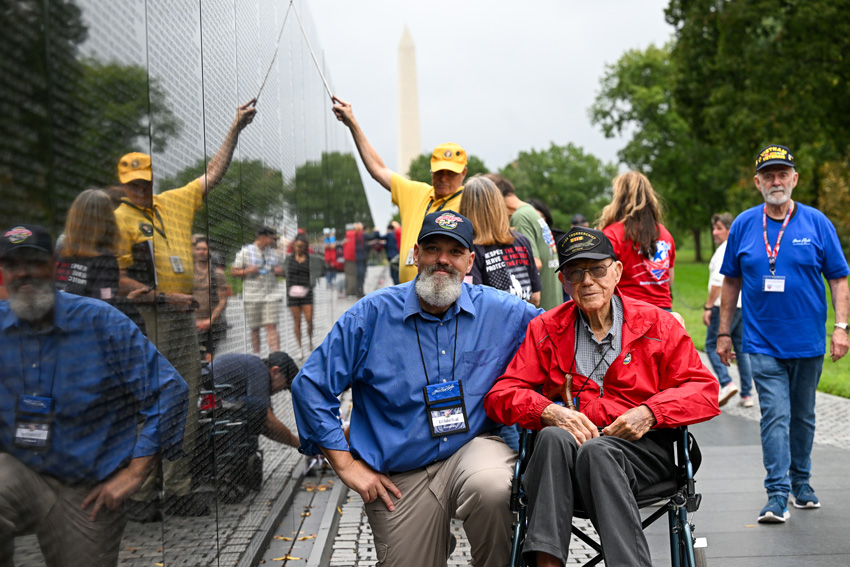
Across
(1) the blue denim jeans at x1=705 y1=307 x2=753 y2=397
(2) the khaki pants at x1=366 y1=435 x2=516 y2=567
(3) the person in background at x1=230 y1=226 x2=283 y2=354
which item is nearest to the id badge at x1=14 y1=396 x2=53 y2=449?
(2) the khaki pants at x1=366 y1=435 x2=516 y2=567

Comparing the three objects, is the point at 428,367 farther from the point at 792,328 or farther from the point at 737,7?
the point at 737,7

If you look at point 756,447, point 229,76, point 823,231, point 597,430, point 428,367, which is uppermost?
point 229,76

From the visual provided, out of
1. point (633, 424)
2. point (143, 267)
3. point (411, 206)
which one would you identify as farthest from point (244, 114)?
point (633, 424)

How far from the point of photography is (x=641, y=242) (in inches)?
232

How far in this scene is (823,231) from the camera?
17.9 ft

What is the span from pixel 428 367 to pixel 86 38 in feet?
6.87

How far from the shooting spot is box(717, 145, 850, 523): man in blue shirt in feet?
17.6

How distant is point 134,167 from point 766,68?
25118 millimetres

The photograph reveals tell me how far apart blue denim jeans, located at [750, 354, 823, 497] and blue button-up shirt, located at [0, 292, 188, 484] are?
381cm

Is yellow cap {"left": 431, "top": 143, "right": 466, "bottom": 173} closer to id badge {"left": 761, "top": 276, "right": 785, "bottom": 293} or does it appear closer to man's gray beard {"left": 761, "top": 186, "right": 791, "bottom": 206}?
man's gray beard {"left": 761, "top": 186, "right": 791, "bottom": 206}

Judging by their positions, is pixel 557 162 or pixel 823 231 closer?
pixel 823 231

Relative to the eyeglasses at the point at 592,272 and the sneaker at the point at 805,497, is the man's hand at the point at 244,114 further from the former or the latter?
the sneaker at the point at 805,497

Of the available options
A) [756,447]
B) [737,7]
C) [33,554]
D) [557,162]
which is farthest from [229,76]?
[557,162]

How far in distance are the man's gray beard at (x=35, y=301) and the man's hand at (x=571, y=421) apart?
2103 mm
